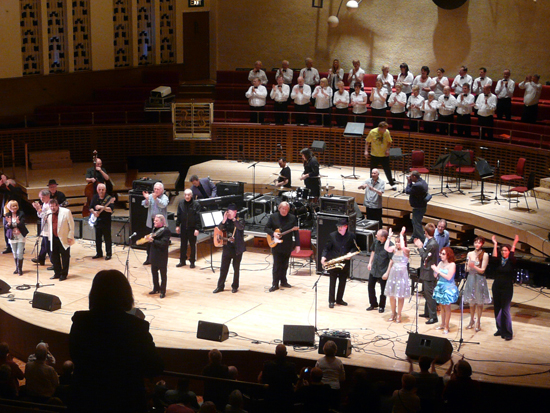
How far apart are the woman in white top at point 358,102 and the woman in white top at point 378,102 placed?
0.55 ft

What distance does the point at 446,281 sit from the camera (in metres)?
8.84

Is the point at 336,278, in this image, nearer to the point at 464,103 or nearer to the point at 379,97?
the point at 464,103

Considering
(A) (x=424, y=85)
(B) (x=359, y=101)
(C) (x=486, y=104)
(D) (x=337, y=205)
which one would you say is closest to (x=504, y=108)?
(C) (x=486, y=104)

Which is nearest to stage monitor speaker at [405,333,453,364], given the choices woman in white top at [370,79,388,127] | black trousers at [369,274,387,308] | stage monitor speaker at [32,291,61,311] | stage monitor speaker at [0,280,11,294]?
black trousers at [369,274,387,308]

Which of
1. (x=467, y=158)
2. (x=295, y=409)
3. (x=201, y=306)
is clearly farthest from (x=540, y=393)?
(x=467, y=158)

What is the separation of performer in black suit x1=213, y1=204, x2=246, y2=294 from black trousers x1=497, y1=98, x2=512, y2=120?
22.4 feet

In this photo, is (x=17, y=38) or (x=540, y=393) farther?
(x=17, y=38)

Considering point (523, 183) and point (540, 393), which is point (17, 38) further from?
point (540, 393)

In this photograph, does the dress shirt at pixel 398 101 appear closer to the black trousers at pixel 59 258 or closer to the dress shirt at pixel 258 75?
the dress shirt at pixel 258 75

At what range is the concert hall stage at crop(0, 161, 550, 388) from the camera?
328 inches

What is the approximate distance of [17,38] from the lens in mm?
16250

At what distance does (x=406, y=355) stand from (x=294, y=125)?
8.85m

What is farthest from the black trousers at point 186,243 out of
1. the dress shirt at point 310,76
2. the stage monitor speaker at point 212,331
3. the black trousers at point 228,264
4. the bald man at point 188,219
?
the dress shirt at point 310,76

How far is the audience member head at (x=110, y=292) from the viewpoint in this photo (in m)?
3.12
